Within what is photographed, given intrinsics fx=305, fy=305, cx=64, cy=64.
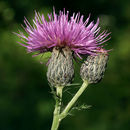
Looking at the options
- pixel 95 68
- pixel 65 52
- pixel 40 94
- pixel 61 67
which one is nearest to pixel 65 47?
pixel 65 52

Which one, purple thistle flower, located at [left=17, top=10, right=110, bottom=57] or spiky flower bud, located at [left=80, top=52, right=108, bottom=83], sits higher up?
purple thistle flower, located at [left=17, top=10, right=110, bottom=57]

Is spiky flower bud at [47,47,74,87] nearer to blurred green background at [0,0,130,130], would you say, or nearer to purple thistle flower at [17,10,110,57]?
purple thistle flower at [17,10,110,57]

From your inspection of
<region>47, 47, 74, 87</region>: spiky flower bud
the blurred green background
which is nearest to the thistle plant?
<region>47, 47, 74, 87</region>: spiky flower bud

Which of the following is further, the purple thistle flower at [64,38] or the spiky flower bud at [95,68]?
the spiky flower bud at [95,68]

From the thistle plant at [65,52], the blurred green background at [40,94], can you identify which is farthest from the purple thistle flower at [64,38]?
the blurred green background at [40,94]

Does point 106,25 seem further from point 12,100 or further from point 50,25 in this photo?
point 50,25

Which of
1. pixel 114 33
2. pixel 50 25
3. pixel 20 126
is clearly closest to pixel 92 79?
pixel 50 25

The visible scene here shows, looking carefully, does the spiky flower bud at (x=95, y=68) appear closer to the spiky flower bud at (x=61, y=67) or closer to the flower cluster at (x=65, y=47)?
the flower cluster at (x=65, y=47)
